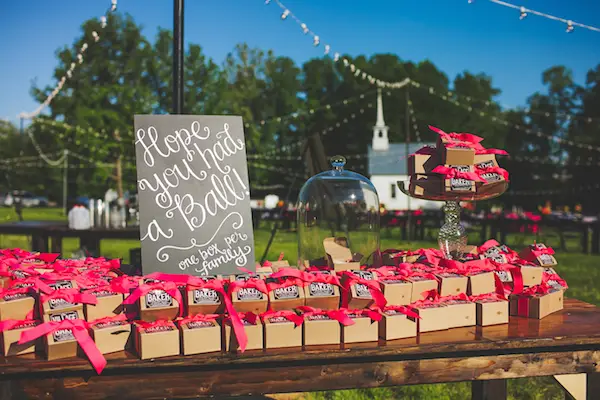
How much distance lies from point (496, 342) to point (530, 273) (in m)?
0.49

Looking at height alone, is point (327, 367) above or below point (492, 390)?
above

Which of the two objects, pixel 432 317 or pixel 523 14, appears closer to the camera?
pixel 432 317

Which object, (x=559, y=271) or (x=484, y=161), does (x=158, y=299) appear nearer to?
(x=484, y=161)

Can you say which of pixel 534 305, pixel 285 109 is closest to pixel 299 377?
pixel 534 305

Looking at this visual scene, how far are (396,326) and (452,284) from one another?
31 centimetres

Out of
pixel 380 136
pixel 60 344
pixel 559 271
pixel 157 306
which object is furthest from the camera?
pixel 380 136

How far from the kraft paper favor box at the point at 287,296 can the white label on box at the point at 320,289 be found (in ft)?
0.11

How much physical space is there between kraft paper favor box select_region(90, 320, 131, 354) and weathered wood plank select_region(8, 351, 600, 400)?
9 cm

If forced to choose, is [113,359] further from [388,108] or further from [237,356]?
[388,108]

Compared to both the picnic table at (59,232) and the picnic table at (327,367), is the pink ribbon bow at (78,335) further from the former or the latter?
the picnic table at (59,232)

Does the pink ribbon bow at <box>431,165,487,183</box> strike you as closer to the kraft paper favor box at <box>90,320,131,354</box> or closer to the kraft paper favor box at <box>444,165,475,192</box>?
the kraft paper favor box at <box>444,165,475,192</box>

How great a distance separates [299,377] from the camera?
176 centimetres

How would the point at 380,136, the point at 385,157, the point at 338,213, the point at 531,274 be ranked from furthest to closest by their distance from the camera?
the point at 385,157
the point at 380,136
the point at 338,213
the point at 531,274

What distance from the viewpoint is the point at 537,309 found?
216 centimetres
